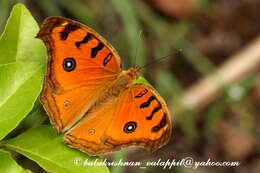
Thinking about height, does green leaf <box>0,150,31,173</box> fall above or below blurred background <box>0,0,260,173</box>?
below

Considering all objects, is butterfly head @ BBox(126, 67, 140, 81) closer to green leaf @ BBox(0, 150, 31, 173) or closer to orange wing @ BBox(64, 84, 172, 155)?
orange wing @ BBox(64, 84, 172, 155)

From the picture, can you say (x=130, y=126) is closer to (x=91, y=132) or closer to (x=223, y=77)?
(x=91, y=132)

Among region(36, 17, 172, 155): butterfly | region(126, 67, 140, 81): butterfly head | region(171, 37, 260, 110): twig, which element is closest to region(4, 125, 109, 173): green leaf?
region(36, 17, 172, 155): butterfly

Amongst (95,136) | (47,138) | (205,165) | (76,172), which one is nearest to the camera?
(76,172)

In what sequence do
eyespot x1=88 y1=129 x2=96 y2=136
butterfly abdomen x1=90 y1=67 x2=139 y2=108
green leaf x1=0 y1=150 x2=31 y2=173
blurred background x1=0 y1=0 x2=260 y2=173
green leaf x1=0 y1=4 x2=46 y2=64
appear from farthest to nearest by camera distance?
blurred background x1=0 y1=0 x2=260 y2=173 < butterfly abdomen x1=90 y1=67 x2=139 y2=108 < eyespot x1=88 y1=129 x2=96 y2=136 < green leaf x1=0 y1=4 x2=46 y2=64 < green leaf x1=0 y1=150 x2=31 y2=173

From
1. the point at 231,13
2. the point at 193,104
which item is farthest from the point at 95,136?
the point at 231,13

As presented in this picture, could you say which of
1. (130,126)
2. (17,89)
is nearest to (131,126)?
(130,126)

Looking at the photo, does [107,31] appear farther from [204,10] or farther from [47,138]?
[47,138]
